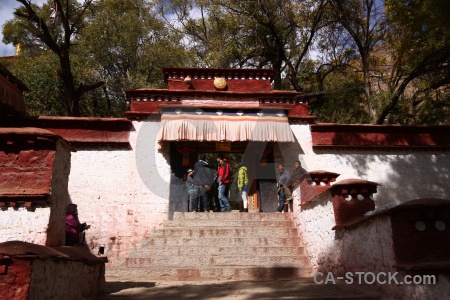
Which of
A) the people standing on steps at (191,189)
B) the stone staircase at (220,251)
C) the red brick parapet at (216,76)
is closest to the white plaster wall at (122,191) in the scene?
the people standing on steps at (191,189)

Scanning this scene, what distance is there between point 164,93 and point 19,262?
8.96 meters

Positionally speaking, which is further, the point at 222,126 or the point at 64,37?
the point at 64,37

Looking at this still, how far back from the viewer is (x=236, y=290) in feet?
17.7

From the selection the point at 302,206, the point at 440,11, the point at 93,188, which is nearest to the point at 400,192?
the point at 302,206

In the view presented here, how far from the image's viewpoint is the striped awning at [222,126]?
35.5 ft

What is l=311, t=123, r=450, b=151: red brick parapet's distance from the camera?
11516 mm

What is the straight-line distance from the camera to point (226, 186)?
10594mm

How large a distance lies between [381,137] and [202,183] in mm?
5718

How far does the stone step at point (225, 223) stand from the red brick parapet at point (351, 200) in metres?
3.05

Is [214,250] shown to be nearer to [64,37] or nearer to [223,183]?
[223,183]

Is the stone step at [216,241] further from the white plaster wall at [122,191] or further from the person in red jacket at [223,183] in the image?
the person in red jacket at [223,183]

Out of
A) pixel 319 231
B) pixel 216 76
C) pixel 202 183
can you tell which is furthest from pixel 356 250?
pixel 216 76

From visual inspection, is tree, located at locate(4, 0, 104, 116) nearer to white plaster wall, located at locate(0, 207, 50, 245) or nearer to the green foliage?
the green foliage

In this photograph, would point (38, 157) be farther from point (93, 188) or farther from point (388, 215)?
point (93, 188)
